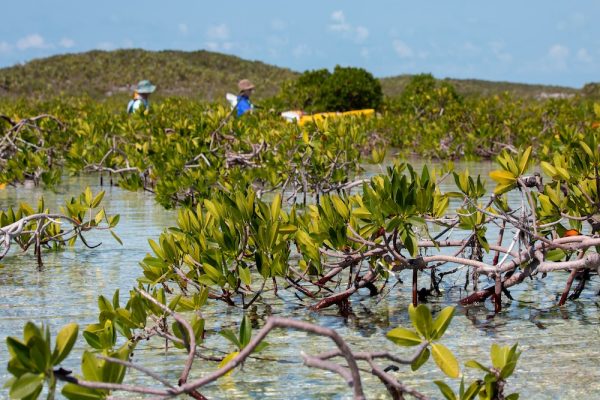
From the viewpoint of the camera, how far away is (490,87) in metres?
60.1

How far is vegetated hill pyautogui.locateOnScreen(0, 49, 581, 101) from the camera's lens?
4356cm

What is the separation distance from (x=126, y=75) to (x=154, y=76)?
5.23ft

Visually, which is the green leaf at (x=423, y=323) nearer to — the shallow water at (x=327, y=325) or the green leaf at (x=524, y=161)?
the shallow water at (x=327, y=325)

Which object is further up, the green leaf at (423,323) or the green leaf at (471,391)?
the green leaf at (423,323)

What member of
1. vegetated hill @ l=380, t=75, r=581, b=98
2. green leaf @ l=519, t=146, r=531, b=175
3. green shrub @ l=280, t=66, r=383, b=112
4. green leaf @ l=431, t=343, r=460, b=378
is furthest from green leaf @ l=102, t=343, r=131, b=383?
vegetated hill @ l=380, t=75, r=581, b=98

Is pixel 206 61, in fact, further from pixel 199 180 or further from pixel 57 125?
pixel 199 180

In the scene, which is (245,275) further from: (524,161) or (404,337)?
(404,337)

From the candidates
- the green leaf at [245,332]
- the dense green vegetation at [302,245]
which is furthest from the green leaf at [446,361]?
the green leaf at [245,332]

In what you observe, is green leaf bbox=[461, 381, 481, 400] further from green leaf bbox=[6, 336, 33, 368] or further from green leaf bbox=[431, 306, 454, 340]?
green leaf bbox=[6, 336, 33, 368]

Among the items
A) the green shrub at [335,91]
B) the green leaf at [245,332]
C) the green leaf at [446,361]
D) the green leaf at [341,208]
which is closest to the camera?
the green leaf at [446,361]

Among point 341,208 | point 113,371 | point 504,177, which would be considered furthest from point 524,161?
point 113,371

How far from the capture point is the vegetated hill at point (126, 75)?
4344 cm

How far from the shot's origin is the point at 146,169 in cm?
965

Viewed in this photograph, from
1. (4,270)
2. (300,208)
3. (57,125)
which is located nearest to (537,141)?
(57,125)
